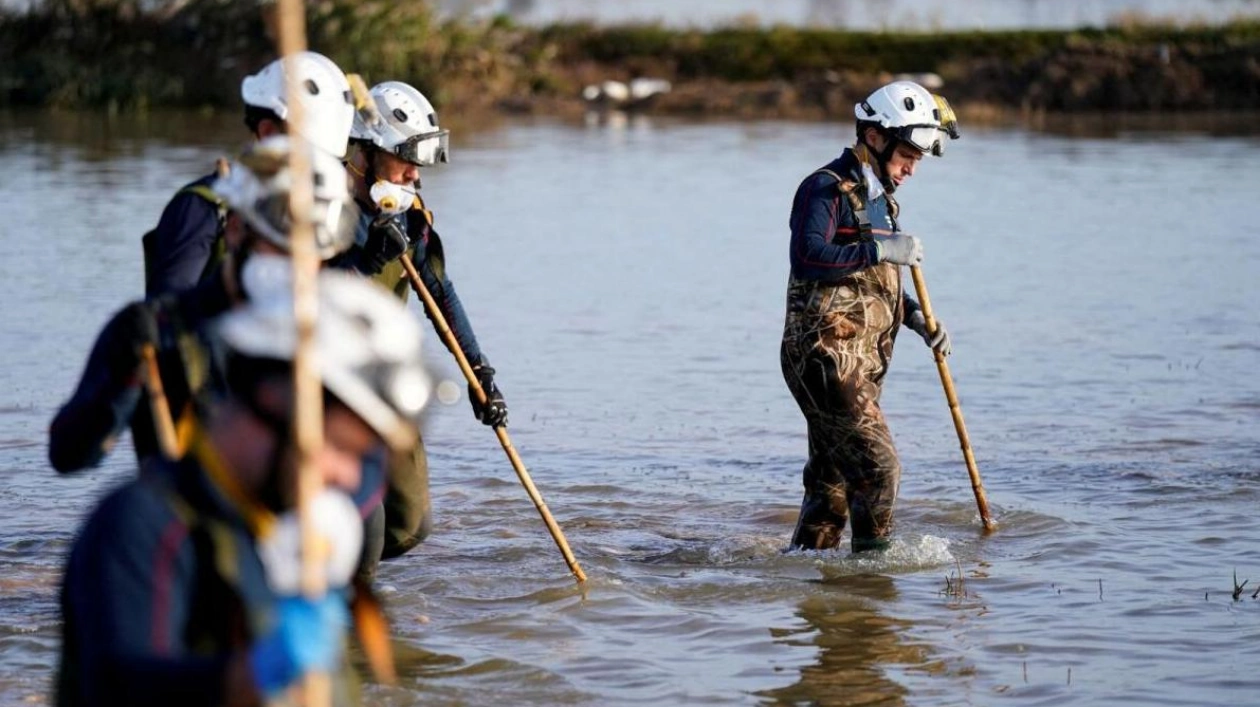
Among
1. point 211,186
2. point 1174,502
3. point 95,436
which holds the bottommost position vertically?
point 1174,502

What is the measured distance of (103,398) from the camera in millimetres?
4207

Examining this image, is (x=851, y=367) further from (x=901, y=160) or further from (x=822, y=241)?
(x=901, y=160)

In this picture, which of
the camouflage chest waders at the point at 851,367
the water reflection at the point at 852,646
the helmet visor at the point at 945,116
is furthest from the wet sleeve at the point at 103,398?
the helmet visor at the point at 945,116

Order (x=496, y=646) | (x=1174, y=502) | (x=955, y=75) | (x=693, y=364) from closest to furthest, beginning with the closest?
(x=496, y=646), (x=1174, y=502), (x=693, y=364), (x=955, y=75)

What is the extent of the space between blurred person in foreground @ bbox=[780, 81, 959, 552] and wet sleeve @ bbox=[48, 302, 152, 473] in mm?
4382

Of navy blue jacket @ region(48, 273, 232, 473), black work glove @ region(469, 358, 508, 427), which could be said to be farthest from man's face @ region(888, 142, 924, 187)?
navy blue jacket @ region(48, 273, 232, 473)

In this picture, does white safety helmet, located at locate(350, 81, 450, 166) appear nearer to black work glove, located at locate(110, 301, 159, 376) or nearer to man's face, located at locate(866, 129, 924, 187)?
man's face, located at locate(866, 129, 924, 187)

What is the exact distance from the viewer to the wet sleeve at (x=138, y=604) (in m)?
3.03

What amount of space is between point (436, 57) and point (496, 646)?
34.3 metres

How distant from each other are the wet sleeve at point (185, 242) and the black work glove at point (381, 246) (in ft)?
4.53

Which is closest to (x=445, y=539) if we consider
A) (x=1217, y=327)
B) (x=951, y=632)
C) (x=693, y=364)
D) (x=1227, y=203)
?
(x=951, y=632)

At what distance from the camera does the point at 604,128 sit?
39531 millimetres

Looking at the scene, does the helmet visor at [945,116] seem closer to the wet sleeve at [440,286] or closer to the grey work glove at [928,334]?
the grey work glove at [928,334]

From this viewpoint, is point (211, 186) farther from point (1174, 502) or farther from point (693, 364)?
point (693, 364)
